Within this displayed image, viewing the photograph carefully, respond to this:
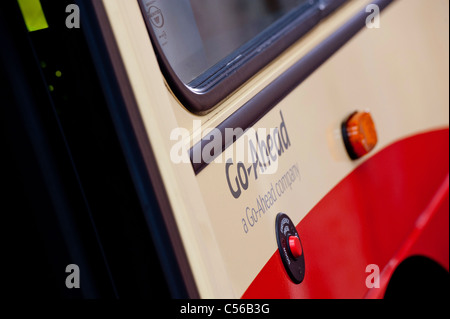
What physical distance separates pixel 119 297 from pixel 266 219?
0.42 m

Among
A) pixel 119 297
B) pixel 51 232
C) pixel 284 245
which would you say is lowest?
pixel 284 245

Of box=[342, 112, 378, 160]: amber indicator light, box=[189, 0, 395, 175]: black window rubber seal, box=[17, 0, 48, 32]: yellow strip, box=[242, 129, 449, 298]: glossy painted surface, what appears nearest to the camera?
box=[17, 0, 48, 32]: yellow strip

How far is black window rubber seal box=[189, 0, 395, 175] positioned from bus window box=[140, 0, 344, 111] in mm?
55

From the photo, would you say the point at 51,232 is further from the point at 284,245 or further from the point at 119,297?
the point at 284,245

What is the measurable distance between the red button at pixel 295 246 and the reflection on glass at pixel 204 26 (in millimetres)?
410

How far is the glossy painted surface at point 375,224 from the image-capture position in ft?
4.41

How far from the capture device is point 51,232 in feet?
2.96

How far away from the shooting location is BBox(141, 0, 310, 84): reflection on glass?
1.20 meters

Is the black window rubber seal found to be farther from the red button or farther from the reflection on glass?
the red button

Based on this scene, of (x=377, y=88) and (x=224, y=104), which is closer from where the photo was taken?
(x=224, y=104)

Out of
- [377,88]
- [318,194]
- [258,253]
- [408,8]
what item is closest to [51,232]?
[258,253]

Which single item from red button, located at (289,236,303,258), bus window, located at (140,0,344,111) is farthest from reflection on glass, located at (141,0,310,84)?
red button, located at (289,236,303,258)
